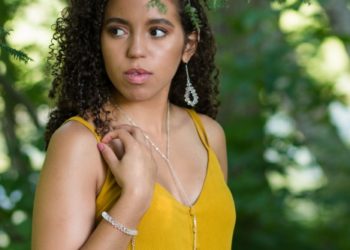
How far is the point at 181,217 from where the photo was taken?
2.71 meters

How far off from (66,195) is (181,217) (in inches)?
15.9

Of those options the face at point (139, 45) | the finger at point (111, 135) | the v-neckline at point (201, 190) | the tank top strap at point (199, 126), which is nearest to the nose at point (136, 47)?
the face at point (139, 45)

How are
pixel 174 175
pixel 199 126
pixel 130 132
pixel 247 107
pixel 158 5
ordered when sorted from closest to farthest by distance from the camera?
pixel 158 5 → pixel 130 132 → pixel 174 175 → pixel 199 126 → pixel 247 107

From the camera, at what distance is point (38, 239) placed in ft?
8.20

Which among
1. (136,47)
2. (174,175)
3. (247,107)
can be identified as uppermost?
(136,47)

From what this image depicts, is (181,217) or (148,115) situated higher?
(148,115)

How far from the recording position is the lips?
104 inches

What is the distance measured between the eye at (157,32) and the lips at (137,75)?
0.11 m

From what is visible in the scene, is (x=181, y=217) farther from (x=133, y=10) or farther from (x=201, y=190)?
(x=133, y=10)

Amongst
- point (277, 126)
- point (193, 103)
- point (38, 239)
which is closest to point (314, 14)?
point (277, 126)

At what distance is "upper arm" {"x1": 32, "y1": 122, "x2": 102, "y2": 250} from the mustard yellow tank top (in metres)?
0.06

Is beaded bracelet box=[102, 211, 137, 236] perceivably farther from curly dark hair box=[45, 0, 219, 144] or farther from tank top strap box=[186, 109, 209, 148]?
tank top strap box=[186, 109, 209, 148]

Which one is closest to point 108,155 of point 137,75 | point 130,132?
point 130,132

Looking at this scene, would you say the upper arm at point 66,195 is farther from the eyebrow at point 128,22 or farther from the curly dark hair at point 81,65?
the eyebrow at point 128,22
